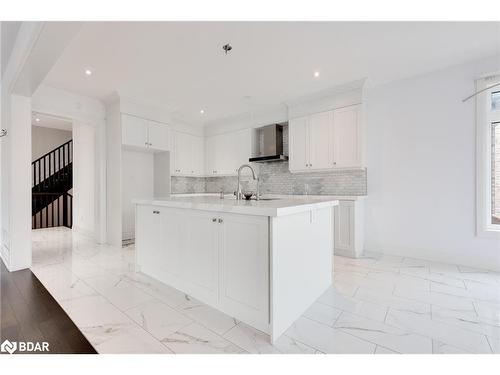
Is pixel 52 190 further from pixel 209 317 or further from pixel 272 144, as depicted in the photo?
pixel 209 317

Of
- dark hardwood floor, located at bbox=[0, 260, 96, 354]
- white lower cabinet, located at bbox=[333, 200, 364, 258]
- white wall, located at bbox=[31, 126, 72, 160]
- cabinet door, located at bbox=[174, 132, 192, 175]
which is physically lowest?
dark hardwood floor, located at bbox=[0, 260, 96, 354]

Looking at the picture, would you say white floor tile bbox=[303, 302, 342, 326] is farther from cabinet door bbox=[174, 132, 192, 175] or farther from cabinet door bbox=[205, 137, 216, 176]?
cabinet door bbox=[205, 137, 216, 176]

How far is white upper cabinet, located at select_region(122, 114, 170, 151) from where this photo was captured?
4254 mm

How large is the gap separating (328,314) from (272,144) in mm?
3513

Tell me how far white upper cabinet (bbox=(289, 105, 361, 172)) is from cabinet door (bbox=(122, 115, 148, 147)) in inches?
106

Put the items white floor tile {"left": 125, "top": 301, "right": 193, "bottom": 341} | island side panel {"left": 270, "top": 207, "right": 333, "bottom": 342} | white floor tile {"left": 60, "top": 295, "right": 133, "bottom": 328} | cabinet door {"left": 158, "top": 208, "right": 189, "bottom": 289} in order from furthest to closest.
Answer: cabinet door {"left": 158, "top": 208, "right": 189, "bottom": 289}
white floor tile {"left": 60, "top": 295, "right": 133, "bottom": 328}
white floor tile {"left": 125, "top": 301, "right": 193, "bottom": 341}
island side panel {"left": 270, "top": 207, "right": 333, "bottom": 342}

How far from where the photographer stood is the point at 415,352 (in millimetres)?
1518

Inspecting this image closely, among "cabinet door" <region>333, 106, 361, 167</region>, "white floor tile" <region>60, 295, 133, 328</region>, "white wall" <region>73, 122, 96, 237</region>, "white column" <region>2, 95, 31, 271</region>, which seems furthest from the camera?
"white wall" <region>73, 122, 96, 237</region>

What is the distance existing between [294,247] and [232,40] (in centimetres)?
219

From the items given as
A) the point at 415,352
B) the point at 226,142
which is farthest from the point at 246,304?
the point at 226,142

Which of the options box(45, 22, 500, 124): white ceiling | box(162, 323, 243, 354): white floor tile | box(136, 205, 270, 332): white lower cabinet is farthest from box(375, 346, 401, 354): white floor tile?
box(45, 22, 500, 124): white ceiling

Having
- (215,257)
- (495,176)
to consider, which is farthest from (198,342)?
(495,176)

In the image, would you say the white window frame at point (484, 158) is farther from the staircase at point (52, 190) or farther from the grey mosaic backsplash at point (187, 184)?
the staircase at point (52, 190)

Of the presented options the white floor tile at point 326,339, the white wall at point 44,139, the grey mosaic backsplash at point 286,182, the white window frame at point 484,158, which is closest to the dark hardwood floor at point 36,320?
the white floor tile at point 326,339
